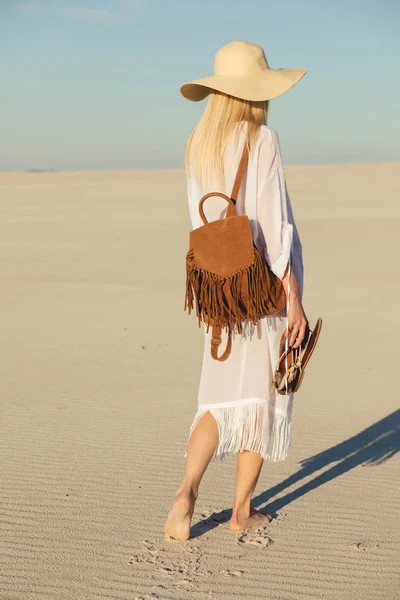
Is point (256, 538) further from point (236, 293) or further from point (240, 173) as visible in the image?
point (240, 173)

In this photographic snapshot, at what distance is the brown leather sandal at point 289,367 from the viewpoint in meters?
→ 3.86

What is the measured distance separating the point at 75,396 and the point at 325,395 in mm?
2037

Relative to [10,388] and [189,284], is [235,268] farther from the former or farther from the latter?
[10,388]

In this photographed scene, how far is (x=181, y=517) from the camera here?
13.1 feet

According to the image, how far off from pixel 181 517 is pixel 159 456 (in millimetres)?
1585

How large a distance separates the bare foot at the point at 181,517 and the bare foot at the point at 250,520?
26cm

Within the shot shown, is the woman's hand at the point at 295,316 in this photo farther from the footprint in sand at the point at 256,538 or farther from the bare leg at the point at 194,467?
the footprint in sand at the point at 256,538

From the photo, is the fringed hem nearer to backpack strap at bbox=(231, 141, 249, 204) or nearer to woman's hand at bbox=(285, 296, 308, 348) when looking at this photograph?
woman's hand at bbox=(285, 296, 308, 348)

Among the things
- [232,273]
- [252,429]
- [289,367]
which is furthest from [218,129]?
[252,429]

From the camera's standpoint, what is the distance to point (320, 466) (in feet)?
17.8

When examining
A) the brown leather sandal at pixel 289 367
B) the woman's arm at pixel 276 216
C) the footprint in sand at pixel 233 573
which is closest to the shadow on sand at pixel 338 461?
the footprint in sand at pixel 233 573

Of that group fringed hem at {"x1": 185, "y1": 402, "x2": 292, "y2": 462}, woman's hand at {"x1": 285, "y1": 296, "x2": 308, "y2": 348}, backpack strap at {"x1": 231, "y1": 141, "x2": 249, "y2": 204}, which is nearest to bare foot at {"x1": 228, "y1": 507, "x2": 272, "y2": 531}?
fringed hem at {"x1": 185, "y1": 402, "x2": 292, "y2": 462}

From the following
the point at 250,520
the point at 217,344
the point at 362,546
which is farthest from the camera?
the point at 250,520

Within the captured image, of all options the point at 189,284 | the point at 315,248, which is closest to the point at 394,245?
the point at 315,248
